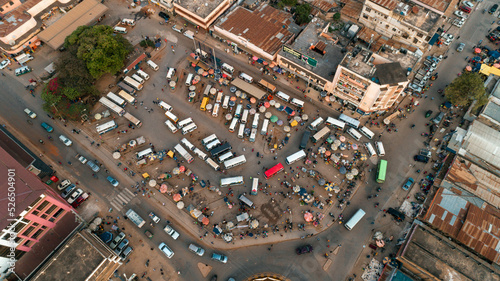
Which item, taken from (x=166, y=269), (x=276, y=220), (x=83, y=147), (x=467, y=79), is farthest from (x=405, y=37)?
(x=83, y=147)

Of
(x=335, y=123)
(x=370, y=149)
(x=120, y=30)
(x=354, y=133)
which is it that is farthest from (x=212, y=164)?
(x=120, y=30)

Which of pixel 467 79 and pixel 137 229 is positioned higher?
pixel 467 79

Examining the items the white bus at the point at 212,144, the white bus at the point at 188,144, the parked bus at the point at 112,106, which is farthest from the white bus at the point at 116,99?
the white bus at the point at 212,144

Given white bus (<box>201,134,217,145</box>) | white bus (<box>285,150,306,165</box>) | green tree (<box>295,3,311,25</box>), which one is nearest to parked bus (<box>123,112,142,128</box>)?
white bus (<box>201,134,217,145</box>)

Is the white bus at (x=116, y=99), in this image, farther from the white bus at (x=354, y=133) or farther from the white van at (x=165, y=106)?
the white bus at (x=354, y=133)

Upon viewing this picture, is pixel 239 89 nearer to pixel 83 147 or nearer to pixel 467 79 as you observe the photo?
pixel 83 147

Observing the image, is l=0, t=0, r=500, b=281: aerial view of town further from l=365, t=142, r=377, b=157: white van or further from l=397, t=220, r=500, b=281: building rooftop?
l=365, t=142, r=377, b=157: white van

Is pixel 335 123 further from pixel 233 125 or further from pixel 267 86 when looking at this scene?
pixel 233 125
